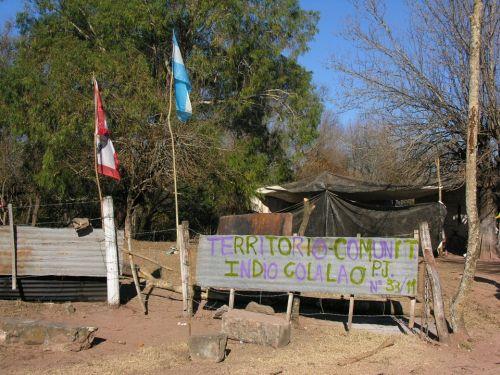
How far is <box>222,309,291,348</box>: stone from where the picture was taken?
7379 mm

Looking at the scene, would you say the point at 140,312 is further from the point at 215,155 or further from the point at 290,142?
the point at 290,142

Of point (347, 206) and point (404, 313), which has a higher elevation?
point (347, 206)

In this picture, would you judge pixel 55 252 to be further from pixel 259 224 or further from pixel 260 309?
pixel 260 309

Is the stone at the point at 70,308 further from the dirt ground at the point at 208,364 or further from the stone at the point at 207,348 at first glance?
the stone at the point at 207,348

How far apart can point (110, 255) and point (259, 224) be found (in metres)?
2.51

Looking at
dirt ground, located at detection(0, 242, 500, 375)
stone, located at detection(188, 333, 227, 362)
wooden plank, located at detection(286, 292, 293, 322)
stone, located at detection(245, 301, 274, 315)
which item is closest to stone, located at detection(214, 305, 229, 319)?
dirt ground, located at detection(0, 242, 500, 375)

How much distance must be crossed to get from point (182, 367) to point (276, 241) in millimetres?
2917

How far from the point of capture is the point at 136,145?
17078 millimetres

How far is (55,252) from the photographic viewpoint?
9445mm

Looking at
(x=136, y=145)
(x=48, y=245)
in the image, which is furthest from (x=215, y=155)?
(x=48, y=245)

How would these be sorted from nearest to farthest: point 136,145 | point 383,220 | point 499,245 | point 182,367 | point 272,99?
point 182,367, point 383,220, point 136,145, point 499,245, point 272,99

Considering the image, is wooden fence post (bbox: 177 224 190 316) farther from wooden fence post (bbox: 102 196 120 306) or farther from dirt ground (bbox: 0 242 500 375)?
wooden fence post (bbox: 102 196 120 306)

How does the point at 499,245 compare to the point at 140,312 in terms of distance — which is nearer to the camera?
the point at 140,312

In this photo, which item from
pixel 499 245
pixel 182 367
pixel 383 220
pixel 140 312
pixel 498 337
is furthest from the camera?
pixel 499 245
